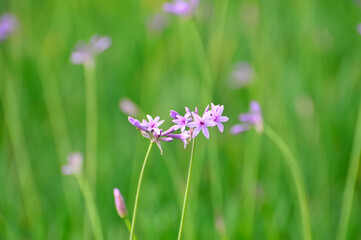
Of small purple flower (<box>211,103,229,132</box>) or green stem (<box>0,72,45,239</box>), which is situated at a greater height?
green stem (<box>0,72,45,239</box>)

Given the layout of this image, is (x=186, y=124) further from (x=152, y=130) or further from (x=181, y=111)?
(x=181, y=111)

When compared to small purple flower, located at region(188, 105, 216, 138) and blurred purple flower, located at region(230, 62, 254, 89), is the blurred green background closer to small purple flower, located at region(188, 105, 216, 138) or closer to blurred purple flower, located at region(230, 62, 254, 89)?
blurred purple flower, located at region(230, 62, 254, 89)

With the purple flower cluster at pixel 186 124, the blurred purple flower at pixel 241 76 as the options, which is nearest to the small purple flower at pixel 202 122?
the purple flower cluster at pixel 186 124

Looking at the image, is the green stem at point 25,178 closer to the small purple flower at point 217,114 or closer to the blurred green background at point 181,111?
the blurred green background at point 181,111

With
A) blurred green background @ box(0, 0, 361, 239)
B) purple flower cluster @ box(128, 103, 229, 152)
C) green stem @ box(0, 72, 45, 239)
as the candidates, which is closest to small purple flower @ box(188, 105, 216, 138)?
purple flower cluster @ box(128, 103, 229, 152)

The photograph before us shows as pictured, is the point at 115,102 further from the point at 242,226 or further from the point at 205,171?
the point at 242,226

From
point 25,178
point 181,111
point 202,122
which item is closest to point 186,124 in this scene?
point 202,122

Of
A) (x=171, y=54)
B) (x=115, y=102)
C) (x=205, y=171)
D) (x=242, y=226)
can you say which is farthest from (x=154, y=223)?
(x=171, y=54)
